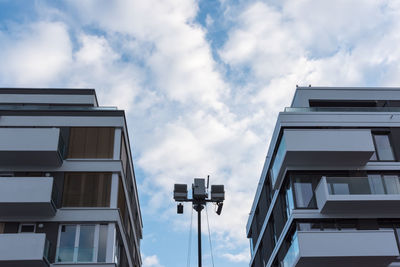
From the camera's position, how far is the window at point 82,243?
843 inches

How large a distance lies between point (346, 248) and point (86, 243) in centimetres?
1041

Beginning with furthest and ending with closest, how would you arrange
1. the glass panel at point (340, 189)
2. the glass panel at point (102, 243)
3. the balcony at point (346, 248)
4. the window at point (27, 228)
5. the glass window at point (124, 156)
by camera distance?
the glass window at point (124, 156)
the window at point (27, 228)
the glass panel at point (340, 189)
the glass panel at point (102, 243)
the balcony at point (346, 248)

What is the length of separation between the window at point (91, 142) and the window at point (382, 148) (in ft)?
40.0

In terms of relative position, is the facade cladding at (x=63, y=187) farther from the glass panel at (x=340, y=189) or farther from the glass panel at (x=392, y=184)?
the glass panel at (x=392, y=184)

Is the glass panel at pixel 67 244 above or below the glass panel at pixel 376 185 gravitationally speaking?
below

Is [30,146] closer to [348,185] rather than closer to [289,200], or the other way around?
[289,200]

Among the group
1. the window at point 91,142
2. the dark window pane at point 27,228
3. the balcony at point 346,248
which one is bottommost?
the balcony at point 346,248

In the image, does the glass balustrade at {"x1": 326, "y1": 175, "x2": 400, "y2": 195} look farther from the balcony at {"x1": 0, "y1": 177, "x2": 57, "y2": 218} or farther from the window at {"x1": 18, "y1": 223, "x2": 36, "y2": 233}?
the window at {"x1": 18, "y1": 223, "x2": 36, "y2": 233}

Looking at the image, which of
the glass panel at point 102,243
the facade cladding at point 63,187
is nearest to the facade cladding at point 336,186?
the facade cladding at point 63,187

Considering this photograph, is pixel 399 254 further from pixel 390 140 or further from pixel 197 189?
pixel 197 189

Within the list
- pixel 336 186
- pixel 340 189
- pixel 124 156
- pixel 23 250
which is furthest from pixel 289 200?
pixel 23 250

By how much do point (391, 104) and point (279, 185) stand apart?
7.93 m

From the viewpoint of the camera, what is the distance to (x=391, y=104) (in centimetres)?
2827

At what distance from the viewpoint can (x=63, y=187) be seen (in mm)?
23375
